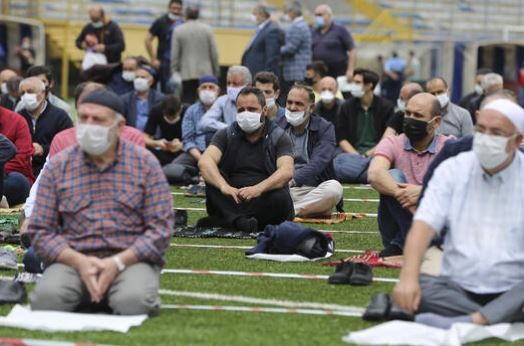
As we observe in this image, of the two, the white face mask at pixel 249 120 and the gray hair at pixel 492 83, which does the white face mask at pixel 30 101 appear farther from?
the gray hair at pixel 492 83

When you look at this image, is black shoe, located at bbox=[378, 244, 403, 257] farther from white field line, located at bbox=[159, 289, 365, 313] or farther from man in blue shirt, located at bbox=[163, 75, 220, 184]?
man in blue shirt, located at bbox=[163, 75, 220, 184]

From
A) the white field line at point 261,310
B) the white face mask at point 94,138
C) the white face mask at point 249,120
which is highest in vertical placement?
the white face mask at point 94,138

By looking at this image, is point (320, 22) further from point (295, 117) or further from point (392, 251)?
point (392, 251)

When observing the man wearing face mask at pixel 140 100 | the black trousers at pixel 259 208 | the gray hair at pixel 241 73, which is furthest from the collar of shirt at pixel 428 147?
the man wearing face mask at pixel 140 100

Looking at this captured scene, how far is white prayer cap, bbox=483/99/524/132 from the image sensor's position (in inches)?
289

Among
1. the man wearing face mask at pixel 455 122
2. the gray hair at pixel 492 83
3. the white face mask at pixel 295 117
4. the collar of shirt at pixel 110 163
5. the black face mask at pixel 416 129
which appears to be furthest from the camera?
the gray hair at pixel 492 83

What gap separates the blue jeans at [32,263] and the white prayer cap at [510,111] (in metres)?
2.95

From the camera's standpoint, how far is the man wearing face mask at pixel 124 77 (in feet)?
67.8

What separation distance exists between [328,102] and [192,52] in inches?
159

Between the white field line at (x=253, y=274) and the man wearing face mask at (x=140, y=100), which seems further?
the man wearing face mask at (x=140, y=100)

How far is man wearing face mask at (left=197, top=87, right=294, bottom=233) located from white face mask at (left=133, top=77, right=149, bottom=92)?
7.47 metres

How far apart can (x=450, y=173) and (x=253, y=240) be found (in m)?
4.24

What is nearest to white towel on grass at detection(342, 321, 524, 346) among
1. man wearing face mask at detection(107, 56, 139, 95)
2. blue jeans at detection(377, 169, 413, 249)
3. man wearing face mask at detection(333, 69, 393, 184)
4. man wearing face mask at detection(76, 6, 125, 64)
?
blue jeans at detection(377, 169, 413, 249)

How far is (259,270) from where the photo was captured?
9602 mm
